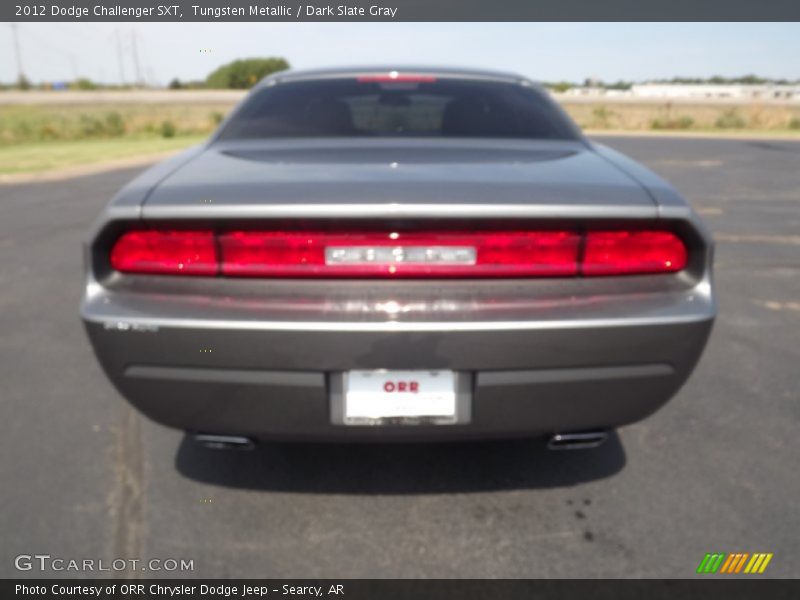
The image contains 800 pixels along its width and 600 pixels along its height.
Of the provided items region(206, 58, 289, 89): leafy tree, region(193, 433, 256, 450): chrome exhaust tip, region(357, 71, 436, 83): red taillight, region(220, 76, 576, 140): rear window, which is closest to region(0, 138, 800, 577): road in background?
region(193, 433, 256, 450): chrome exhaust tip

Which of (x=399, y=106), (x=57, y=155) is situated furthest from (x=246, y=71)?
(x=399, y=106)

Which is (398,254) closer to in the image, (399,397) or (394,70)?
(399,397)

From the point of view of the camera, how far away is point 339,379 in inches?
76.5

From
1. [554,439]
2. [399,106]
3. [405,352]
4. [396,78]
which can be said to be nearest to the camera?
[405,352]

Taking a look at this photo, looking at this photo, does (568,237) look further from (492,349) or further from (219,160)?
(219,160)

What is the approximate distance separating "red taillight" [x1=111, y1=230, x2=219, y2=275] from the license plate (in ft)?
1.86

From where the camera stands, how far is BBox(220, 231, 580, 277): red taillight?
1941mm

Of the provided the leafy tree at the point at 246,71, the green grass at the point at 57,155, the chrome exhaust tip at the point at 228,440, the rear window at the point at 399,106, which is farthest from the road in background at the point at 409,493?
the leafy tree at the point at 246,71

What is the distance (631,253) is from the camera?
80.6 inches

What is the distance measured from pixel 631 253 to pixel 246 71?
8808 cm

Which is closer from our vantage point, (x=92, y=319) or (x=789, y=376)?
(x=92, y=319)

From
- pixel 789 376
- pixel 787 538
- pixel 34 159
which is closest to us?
pixel 787 538

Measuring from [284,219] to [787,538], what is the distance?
194 centimetres

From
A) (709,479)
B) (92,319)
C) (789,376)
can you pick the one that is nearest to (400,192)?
(92,319)
